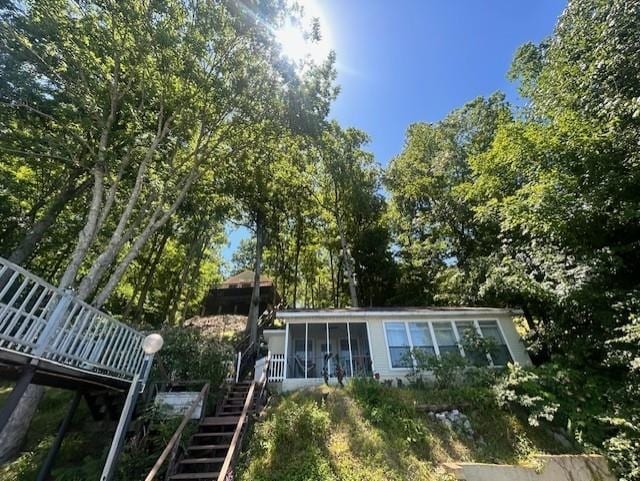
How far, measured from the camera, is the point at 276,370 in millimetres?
10648

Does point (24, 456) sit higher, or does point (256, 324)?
point (256, 324)

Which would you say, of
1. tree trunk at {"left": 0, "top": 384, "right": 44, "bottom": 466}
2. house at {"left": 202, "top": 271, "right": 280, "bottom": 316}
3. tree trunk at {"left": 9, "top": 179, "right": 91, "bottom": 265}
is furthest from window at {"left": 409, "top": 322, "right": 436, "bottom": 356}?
tree trunk at {"left": 9, "top": 179, "right": 91, "bottom": 265}

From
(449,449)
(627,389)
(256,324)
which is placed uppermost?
(256,324)

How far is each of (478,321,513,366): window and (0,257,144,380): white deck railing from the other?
36.7 ft

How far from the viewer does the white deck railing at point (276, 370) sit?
34.4ft

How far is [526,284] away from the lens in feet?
30.7

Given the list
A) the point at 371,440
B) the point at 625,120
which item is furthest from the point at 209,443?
the point at 625,120

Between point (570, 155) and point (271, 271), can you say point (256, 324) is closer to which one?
point (271, 271)

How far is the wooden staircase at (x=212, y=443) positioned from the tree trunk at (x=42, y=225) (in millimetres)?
8842

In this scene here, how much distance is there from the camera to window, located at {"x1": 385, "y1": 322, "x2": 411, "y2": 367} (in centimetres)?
1042

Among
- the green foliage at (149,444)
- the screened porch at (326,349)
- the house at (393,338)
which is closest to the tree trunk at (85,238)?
the green foliage at (149,444)

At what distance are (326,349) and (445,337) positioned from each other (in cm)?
479

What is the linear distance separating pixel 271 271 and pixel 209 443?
1779 centimetres

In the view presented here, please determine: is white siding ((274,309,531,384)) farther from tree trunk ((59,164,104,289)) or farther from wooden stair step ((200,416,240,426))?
tree trunk ((59,164,104,289))
